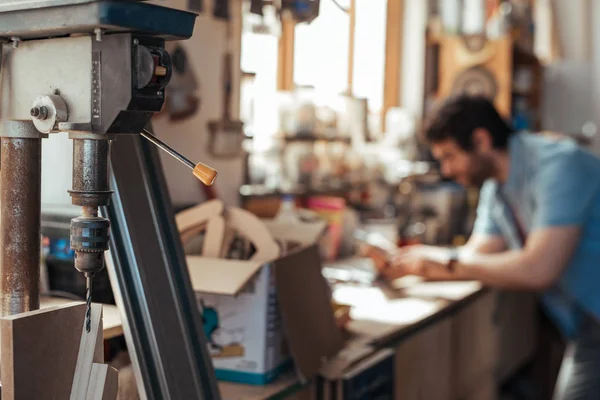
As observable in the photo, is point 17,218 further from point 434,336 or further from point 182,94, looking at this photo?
point 434,336

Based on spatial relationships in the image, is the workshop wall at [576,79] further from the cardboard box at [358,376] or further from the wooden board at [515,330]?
the cardboard box at [358,376]

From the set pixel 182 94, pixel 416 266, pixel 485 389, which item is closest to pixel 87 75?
pixel 182 94

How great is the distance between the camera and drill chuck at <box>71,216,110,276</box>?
87 centimetres

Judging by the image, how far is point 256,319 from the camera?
1702 mm

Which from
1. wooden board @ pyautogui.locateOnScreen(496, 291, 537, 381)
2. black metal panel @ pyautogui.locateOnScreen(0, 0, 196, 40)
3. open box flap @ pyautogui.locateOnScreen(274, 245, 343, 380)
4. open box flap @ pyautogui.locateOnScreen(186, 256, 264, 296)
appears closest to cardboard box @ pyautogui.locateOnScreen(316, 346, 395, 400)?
open box flap @ pyautogui.locateOnScreen(274, 245, 343, 380)

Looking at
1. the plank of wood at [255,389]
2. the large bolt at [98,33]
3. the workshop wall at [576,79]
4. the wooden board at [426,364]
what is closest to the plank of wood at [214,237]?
the plank of wood at [255,389]

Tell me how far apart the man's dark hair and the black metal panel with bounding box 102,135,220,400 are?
1777 millimetres

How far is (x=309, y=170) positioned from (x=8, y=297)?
265cm

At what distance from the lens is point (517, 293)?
370cm

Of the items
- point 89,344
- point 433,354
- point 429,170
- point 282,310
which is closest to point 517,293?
point 429,170

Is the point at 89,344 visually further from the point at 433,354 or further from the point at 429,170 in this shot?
the point at 429,170

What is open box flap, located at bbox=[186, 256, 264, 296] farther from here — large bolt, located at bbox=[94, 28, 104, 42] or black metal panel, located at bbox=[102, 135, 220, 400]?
large bolt, located at bbox=[94, 28, 104, 42]

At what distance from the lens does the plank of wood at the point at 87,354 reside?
0.93m

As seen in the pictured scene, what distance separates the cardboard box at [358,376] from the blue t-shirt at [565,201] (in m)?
0.89
